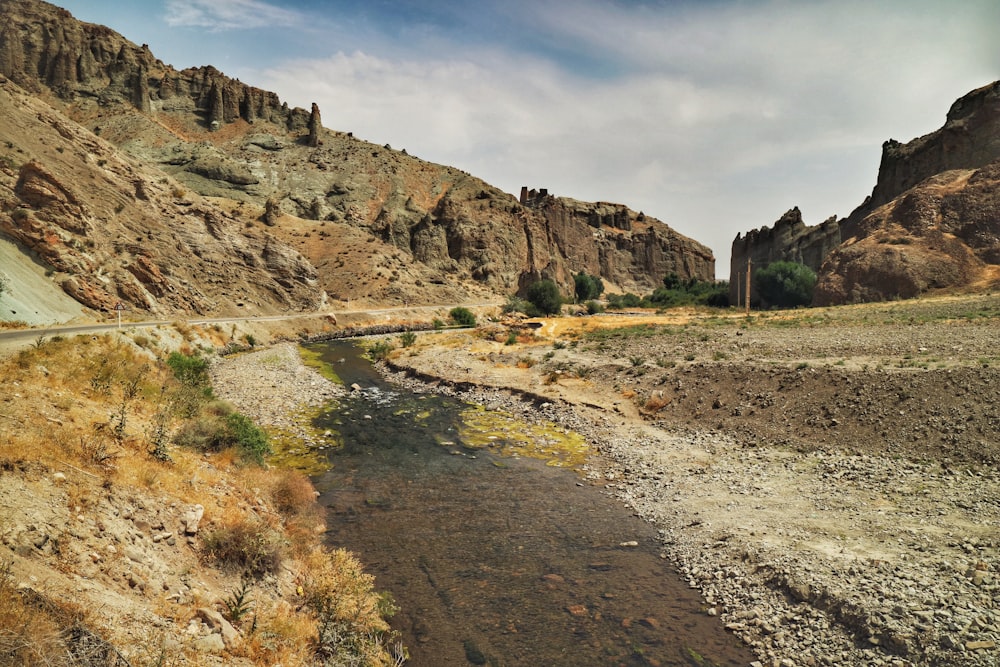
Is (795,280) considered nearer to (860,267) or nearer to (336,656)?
(860,267)

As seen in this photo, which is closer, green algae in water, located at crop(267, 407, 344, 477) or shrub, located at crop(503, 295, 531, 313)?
green algae in water, located at crop(267, 407, 344, 477)

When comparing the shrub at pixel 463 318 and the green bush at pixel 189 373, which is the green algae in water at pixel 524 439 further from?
the shrub at pixel 463 318

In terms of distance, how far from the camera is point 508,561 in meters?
10.4

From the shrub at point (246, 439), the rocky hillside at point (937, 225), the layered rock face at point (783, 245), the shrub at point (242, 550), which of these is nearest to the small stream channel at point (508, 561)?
the shrub at point (246, 439)

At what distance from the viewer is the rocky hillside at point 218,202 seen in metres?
38.3

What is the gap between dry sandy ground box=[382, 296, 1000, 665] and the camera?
7926 millimetres

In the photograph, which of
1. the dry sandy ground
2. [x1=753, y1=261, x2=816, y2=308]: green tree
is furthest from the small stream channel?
[x1=753, y1=261, x2=816, y2=308]: green tree

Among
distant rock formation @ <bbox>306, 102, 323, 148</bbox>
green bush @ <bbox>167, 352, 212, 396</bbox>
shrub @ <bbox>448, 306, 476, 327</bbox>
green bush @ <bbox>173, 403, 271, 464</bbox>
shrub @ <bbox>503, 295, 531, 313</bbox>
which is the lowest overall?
green bush @ <bbox>173, 403, 271, 464</bbox>

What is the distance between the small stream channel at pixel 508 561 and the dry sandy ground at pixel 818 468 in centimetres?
95

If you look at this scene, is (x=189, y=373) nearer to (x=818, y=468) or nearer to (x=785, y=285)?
(x=818, y=468)

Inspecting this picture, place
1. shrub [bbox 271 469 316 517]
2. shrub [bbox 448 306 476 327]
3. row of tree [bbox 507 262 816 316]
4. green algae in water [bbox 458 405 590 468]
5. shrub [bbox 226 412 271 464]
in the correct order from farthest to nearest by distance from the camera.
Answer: shrub [bbox 448 306 476 327], row of tree [bbox 507 262 816 316], green algae in water [bbox 458 405 590 468], shrub [bbox 226 412 271 464], shrub [bbox 271 469 316 517]

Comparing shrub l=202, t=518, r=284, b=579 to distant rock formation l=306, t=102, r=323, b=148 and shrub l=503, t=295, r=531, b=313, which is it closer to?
shrub l=503, t=295, r=531, b=313

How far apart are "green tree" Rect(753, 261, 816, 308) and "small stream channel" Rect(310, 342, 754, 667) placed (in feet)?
189

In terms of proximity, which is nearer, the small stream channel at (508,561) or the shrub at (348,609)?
the shrub at (348,609)
